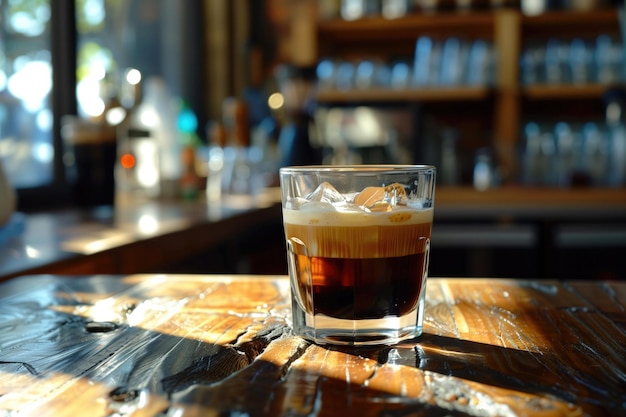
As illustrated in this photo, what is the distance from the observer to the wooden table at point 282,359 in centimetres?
45

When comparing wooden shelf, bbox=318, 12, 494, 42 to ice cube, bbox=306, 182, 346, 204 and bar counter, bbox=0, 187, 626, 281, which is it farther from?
ice cube, bbox=306, 182, 346, 204

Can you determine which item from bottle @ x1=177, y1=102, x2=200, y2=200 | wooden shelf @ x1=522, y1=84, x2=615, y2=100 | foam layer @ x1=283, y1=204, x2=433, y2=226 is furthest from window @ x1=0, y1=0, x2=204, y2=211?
wooden shelf @ x1=522, y1=84, x2=615, y2=100

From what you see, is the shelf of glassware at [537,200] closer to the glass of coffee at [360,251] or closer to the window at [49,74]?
the window at [49,74]

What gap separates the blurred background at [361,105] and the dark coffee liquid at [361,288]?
1.77 metres

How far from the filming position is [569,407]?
0.44 meters

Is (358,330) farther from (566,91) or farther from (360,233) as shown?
(566,91)

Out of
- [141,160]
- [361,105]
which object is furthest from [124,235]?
[361,105]

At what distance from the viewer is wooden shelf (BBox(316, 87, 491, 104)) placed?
359 centimetres

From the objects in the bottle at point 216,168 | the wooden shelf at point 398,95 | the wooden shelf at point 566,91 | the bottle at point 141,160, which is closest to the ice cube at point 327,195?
the bottle at point 141,160

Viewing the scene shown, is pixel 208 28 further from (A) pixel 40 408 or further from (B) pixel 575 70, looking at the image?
(A) pixel 40 408

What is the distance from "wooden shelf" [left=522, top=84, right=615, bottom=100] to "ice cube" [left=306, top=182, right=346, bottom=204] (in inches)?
126

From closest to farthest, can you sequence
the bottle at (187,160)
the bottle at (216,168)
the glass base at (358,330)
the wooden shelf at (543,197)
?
the glass base at (358,330) < the bottle at (187,160) < the bottle at (216,168) < the wooden shelf at (543,197)

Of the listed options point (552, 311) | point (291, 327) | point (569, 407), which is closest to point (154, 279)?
point (291, 327)

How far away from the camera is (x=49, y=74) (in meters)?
2.61
